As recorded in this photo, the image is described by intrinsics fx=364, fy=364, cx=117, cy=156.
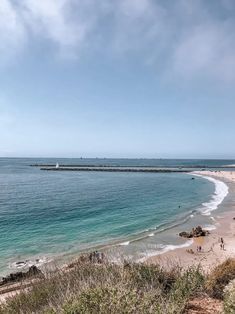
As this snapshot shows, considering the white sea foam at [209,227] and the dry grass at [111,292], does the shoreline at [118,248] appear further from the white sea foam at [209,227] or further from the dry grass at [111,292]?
the dry grass at [111,292]

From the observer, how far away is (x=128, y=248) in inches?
1059

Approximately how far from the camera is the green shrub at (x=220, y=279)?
1006 centimetres

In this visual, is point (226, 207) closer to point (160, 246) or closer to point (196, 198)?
point (196, 198)

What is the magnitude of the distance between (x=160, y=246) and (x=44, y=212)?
17109 mm

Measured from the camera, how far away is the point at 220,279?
35.1ft

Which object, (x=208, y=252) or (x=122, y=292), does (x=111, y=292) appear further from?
(x=208, y=252)

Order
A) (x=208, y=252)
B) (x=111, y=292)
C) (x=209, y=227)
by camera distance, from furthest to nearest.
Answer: (x=209, y=227), (x=208, y=252), (x=111, y=292)

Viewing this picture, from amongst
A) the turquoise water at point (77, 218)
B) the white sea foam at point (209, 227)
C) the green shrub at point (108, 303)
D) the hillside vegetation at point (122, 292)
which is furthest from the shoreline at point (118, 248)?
the green shrub at point (108, 303)

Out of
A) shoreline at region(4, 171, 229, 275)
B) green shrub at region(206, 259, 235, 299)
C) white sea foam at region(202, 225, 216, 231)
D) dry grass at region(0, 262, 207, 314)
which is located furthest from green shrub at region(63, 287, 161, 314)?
white sea foam at region(202, 225, 216, 231)

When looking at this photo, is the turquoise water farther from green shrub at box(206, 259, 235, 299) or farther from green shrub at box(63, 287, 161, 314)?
green shrub at box(63, 287, 161, 314)

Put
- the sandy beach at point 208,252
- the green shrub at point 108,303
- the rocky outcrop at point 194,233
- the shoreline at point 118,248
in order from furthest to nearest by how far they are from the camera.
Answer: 1. the rocky outcrop at point 194,233
2. the sandy beach at point 208,252
3. the shoreline at point 118,248
4. the green shrub at point 108,303

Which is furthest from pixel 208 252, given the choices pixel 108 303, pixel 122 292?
pixel 108 303

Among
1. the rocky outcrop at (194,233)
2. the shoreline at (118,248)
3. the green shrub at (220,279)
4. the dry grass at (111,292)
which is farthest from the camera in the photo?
the rocky outcrop at (194,233)

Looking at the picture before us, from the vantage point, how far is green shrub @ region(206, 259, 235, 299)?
1006 cm
